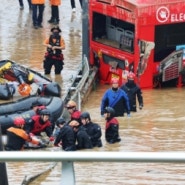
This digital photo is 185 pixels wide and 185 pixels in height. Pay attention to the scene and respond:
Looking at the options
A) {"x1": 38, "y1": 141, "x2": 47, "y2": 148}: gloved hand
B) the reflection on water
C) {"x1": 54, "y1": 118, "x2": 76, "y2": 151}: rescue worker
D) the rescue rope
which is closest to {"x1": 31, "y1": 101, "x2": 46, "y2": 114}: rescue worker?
{"x1": 38, "y1": 141, "x2": 47, "y2": 148}: gloved hand

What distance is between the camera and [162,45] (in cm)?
1875

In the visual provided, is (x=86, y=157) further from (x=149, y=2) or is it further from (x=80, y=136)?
(x=149, y=2)

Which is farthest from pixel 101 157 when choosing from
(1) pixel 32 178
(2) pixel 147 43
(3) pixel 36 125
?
(2) pixel 147 43

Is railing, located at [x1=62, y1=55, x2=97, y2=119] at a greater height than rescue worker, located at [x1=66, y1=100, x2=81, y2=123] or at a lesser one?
greater

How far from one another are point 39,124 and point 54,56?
18.2 ft

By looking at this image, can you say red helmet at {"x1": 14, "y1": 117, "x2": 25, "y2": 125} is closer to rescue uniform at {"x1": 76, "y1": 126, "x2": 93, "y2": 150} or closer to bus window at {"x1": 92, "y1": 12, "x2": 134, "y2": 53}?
rescue uniform at {"x1": 76, "y1": 126, "x2": 93, "y2": 150}

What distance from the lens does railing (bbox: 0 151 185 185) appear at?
10.2 feet

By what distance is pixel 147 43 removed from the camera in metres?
18.5

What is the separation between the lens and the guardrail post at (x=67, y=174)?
124 inches

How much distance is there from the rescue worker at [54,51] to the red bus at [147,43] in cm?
121

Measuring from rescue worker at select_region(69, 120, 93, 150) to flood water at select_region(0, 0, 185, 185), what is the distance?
0.37 meters

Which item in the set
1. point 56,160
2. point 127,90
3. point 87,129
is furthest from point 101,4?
point 56,160

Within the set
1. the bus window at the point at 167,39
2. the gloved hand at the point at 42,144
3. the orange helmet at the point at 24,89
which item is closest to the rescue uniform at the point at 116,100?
the gloved hand at the point at 42,144

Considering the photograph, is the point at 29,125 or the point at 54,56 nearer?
the point at 29,125
